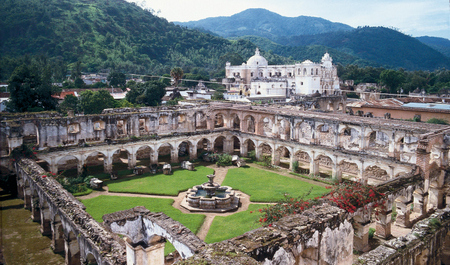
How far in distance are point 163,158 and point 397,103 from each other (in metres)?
33.7

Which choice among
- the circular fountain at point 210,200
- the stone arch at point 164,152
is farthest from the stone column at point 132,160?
the circular fountain at point 210,200

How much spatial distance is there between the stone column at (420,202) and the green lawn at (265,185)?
6001mm

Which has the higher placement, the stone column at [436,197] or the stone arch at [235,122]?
the stone arch at [235,122]

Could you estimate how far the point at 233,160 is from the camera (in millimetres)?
33688

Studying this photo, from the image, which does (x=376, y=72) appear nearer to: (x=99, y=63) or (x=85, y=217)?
(x=99, y=63)

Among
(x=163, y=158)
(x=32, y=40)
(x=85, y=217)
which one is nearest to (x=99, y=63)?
(x=32, y=40)

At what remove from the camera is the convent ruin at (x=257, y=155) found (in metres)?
11.4

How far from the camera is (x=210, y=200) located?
76.6 feet

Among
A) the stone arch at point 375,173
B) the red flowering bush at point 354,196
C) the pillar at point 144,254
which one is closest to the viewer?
the pillar at point 144,254

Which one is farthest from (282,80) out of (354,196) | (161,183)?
(354,196)

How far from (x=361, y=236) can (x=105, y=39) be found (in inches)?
4142

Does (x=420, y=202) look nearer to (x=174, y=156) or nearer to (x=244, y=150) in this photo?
(x=244, y=150)

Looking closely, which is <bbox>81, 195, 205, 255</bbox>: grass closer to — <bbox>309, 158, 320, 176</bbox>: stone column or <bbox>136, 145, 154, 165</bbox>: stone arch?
<bbox>136, 145, 154, 165</bbox>: stone arch

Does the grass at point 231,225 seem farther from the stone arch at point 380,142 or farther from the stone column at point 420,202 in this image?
the stone arch at point 380,142
